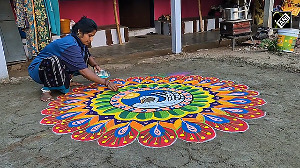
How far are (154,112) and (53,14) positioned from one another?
348cm

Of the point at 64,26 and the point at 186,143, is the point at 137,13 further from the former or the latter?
the point at 186,143

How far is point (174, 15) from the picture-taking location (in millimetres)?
5828

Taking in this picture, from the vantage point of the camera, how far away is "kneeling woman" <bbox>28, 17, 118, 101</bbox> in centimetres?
331

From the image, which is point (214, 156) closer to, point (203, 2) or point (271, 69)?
point (271, 69)

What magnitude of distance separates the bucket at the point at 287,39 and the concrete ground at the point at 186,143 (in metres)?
0.80

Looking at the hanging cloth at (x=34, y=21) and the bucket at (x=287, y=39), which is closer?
the hanging cloth at (x=34, y=21)

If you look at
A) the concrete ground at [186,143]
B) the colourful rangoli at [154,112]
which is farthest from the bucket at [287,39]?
the colourful rangoli at [154,112]

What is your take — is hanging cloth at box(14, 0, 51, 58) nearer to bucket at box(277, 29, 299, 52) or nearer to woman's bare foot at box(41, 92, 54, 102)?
woman's bare foot at box(41, 92, 54, 102)

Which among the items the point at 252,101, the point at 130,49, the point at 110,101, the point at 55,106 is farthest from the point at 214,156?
the point at 130,49

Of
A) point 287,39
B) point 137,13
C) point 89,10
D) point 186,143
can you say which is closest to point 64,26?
point 89,10

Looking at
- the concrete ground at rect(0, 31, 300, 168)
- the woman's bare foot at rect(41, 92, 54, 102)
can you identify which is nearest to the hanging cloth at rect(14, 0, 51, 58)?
the concrete ground at rect(0, 31, 300, 168)

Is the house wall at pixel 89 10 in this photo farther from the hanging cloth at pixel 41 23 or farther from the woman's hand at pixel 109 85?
the woman's hand at pixel 109 85

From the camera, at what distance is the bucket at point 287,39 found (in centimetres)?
559

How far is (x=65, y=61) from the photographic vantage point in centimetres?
342
